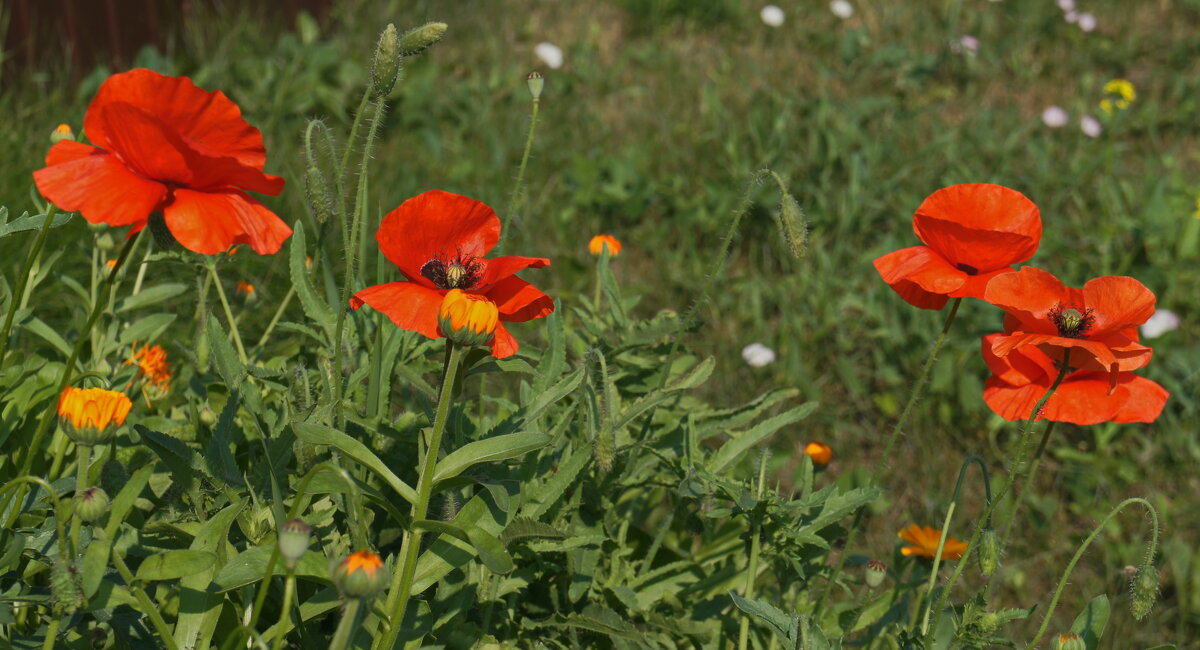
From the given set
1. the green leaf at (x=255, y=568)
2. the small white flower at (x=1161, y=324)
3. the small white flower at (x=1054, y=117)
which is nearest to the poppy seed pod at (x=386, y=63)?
the green leaf at (x=255, y=568)

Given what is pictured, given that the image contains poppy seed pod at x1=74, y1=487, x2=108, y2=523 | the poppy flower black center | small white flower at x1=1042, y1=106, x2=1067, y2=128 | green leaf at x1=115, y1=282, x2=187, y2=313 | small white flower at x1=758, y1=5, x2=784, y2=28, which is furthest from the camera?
small white flower at x1=758, y1=5, x2=784, y2=28

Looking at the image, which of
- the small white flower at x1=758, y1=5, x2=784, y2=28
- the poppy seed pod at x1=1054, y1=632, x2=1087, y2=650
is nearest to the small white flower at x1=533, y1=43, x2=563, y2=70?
the small white flower at x1=758, y1=5, x2=784, y2=28

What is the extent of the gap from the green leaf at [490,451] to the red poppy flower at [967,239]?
1.86 feet

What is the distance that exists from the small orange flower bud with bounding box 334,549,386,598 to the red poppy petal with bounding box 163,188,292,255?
0.40 m

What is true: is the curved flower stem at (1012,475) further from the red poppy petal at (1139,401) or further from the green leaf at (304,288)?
the green leaf at (304,288)

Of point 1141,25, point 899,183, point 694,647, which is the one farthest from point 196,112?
point 1141,25

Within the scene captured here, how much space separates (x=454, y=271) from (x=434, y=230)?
0.07 meters

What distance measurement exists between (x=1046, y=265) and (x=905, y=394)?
26.7 inches

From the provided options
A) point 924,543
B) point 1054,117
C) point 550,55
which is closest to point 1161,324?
point 1054,117

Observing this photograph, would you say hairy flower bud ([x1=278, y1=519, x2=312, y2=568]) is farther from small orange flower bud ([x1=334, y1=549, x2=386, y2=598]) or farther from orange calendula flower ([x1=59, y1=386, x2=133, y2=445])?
orange calendula flower ([x1=59, y1=386, x2=133, y2=445])

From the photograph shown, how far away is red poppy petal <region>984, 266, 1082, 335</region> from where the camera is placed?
1.57m

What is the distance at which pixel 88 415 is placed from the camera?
1401mm

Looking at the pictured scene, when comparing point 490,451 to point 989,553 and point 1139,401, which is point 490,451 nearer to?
point 989,553

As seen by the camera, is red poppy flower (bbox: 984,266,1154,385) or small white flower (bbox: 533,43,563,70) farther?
small white flower (bbox: 533,43,563,70)
